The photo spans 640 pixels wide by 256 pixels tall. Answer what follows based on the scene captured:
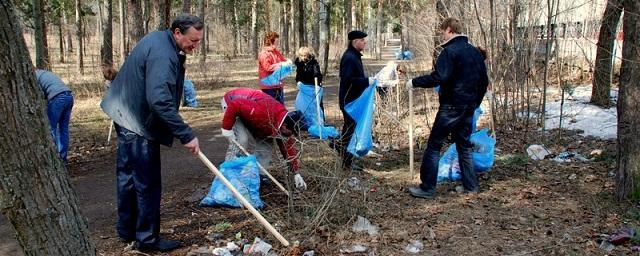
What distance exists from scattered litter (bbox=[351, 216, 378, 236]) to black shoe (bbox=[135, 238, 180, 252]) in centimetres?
139

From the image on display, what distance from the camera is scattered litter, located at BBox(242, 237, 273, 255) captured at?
3.68 m

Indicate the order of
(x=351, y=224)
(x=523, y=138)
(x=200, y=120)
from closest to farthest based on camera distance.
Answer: (x=351, y=224)
(x=523, y=138)
(x=200, y=120)

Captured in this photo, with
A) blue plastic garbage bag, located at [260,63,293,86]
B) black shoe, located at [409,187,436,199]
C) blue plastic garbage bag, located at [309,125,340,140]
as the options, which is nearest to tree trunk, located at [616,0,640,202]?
black shoe, located at [409,187,436,199]

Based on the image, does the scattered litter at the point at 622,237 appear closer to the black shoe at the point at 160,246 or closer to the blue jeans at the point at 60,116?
the black shoe at the point at 160,246

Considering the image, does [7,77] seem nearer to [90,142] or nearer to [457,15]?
[90,142]

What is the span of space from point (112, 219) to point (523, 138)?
5.52 meters

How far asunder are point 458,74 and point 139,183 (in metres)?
2.95

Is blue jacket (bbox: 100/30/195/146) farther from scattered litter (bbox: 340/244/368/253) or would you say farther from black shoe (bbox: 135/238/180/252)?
scattered litter (bbox: 340/244/368/253)

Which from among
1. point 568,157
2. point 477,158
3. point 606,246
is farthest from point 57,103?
point 568,157

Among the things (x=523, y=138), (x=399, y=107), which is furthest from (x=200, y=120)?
(x=523, y=138)

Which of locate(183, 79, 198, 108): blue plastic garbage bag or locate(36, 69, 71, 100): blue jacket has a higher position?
locate(36, 69, 71, 100): blue jacket

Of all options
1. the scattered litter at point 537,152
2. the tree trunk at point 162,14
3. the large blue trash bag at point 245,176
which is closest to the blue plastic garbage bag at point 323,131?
the scattered litter at point 537,152

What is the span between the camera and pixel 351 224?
4.13 m

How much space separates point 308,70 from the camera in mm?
7902
